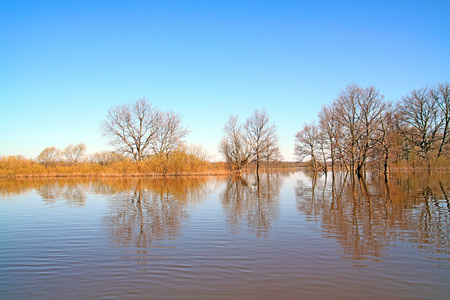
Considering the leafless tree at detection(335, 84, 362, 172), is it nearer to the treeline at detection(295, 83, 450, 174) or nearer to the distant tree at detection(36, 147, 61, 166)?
the treeline at detection(295, 83, 450, 174)

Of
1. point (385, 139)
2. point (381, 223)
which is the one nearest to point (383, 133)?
point (385, 139)

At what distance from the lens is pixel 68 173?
4759 cm

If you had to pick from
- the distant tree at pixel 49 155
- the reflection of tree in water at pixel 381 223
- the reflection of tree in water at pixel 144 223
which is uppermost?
the distant tree at pixel 49 155

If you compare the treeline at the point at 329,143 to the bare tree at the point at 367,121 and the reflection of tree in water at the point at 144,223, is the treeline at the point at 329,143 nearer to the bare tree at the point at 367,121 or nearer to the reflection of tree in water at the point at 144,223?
the bare tree at the point at 367,121

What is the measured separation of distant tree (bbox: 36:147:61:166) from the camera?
7975cm

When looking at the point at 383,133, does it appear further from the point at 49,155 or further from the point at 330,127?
the point at 49,155

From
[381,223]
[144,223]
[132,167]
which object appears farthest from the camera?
[132,167]

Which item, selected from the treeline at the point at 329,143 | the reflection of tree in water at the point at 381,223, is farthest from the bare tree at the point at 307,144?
the reflection of tree in water at the point at 381,223

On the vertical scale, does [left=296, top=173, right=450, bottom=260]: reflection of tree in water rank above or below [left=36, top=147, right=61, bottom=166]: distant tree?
below

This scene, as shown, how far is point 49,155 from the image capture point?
269 ft

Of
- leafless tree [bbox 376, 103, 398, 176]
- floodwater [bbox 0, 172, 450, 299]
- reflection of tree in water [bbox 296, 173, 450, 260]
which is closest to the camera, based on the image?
floodwater [bbox 0, 172, 450, 299]

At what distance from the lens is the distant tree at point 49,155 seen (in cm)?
7975

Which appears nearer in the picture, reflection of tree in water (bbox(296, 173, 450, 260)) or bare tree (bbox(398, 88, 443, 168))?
reflection of tree in water (bbox(296, 173, 450, 260))

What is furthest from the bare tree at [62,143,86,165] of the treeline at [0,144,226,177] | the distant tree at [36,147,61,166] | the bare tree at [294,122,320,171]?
the bare tree at [294,122,320,171]
